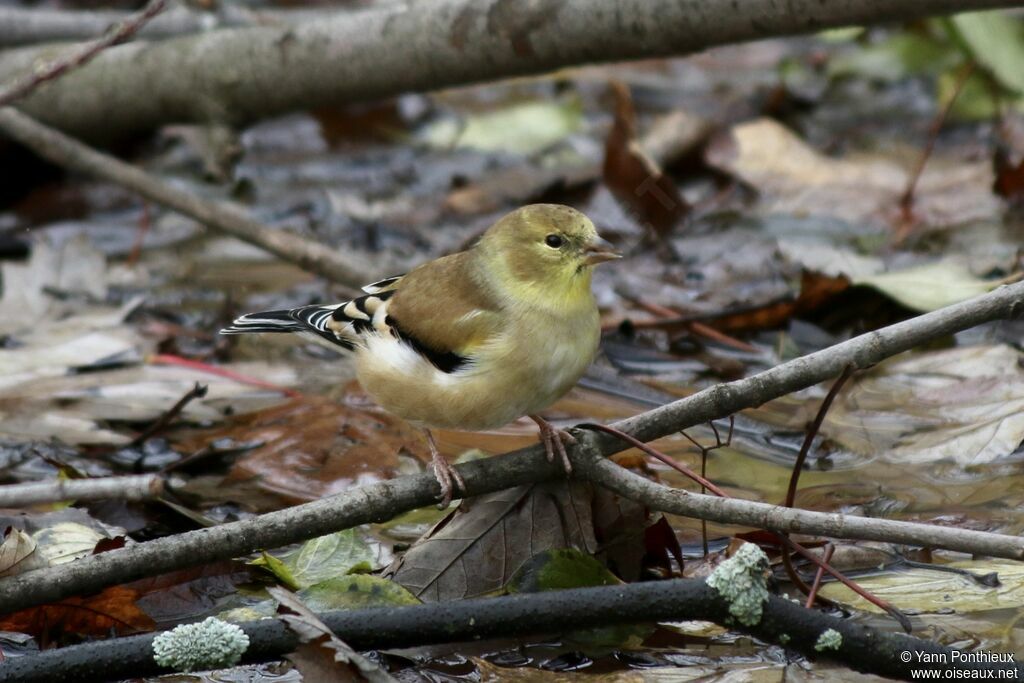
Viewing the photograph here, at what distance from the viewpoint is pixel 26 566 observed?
10.7ft

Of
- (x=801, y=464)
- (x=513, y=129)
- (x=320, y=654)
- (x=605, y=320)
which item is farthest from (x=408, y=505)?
(x=513, y=129)

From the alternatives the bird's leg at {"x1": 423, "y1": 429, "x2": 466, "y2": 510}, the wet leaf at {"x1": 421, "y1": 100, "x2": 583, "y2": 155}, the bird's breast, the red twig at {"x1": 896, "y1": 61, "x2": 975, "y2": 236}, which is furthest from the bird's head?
the wet leaf at {"x1": 421, "y1": 100, "x2": 583, "y2": 155}

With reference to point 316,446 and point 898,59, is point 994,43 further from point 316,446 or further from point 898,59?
point 316,446

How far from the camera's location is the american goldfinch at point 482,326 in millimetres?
3912

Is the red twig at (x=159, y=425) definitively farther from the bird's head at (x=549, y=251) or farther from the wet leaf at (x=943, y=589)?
the wet leaf at (x=943, y=589)

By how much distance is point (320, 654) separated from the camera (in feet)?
9.61

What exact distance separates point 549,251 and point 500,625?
1.63m

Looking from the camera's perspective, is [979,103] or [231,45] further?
[979,103]

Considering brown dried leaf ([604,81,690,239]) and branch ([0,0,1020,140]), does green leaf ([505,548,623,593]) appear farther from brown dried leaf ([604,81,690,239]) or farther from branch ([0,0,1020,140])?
brown dried leaf ([604,81,690,239])

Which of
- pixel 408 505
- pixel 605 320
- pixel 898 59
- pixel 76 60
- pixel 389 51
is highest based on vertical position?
pixel 898 59

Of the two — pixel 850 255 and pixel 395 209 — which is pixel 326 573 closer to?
pixel 850 255

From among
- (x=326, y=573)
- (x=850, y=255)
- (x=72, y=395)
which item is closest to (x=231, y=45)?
(x=72, y=395)

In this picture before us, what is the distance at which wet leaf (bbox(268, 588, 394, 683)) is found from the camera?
9.37 feet

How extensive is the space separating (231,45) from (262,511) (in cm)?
362
